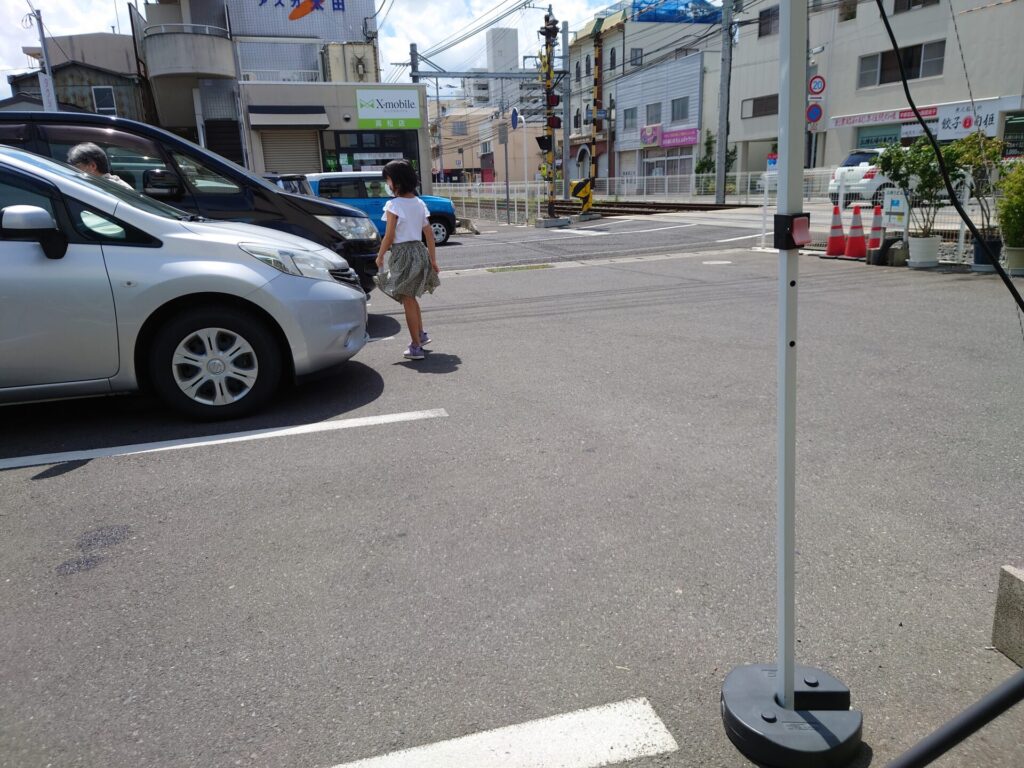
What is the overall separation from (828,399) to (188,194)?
6070mm

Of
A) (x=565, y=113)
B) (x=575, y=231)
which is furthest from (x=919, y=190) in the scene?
(x=565, y=113)

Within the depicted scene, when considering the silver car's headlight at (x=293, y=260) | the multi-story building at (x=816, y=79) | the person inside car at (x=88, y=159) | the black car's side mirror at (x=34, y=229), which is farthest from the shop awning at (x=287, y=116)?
the black car's side mirror at (x=34, y=229)

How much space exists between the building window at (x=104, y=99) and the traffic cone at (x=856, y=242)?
33648mm

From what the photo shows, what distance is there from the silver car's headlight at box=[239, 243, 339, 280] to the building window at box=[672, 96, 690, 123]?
46870 mm

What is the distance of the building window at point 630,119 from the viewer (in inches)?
2100

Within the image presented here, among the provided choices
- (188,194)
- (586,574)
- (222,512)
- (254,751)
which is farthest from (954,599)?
(188,194)

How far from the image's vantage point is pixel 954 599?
262cm

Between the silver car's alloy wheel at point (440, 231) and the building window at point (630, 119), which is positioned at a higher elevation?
the building window at point (630, 119)

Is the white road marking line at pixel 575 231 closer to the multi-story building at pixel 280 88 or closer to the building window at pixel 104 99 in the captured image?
the multi-story building at pixel 280 88

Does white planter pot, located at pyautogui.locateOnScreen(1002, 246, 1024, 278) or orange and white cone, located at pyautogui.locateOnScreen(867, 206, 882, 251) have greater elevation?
orange and white cone, located at pyautogui.locateOnScreen(867, 206, 882, 251)

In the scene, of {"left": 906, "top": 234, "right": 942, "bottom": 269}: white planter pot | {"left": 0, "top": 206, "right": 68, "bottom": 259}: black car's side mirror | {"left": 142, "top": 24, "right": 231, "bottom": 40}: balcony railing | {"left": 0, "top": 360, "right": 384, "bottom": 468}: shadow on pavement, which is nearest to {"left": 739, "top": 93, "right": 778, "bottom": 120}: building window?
{"left": 142, "top": 24, "right": 231, "bottom": 40}: balcony railing

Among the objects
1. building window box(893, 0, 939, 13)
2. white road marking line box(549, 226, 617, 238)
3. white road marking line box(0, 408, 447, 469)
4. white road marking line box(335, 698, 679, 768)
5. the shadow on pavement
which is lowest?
white road marking line box(335, 698, 679, 768)

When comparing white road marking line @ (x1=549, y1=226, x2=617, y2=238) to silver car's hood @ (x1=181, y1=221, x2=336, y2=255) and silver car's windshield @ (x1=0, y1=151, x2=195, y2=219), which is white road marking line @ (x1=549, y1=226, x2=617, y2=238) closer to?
silver car's hood @ (x1=181, y1=221, x2=336, y2=255)

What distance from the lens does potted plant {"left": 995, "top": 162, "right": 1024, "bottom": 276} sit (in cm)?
924
